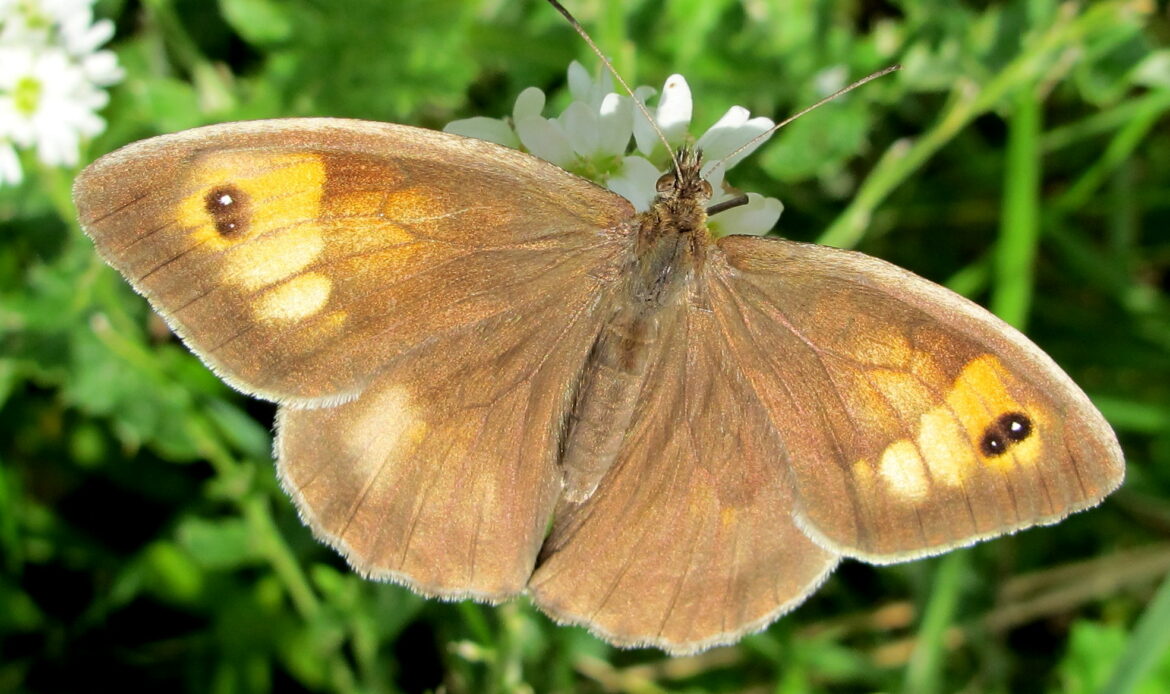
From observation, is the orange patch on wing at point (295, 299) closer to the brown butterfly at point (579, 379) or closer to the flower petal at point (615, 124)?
the brown butterfly at point (579, 379)

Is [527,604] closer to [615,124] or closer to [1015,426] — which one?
[615,124]

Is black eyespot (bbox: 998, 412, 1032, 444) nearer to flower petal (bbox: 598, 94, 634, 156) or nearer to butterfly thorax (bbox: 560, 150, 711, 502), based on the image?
butterfly thorax (bbox: 560, 150, 711, 502)

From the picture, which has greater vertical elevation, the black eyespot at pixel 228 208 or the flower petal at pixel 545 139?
the black eyespot at pixel 228 208

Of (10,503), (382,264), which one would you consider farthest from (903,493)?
(10,503)

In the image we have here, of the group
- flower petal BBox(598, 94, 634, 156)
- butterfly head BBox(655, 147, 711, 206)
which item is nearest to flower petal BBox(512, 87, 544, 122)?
flower petal BBox(598, 94, 634, 156)

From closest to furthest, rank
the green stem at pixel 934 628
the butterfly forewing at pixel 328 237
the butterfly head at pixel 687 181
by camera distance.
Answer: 1. the butterfly forewing at pixel 328 237
2. the butterfly head at pixel 687 181
3. the green stem at pixel 934 628

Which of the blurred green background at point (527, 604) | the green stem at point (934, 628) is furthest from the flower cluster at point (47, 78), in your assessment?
the green stem at point (934, 628)

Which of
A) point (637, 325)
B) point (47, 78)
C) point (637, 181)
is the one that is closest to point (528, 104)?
point (637, 181)
